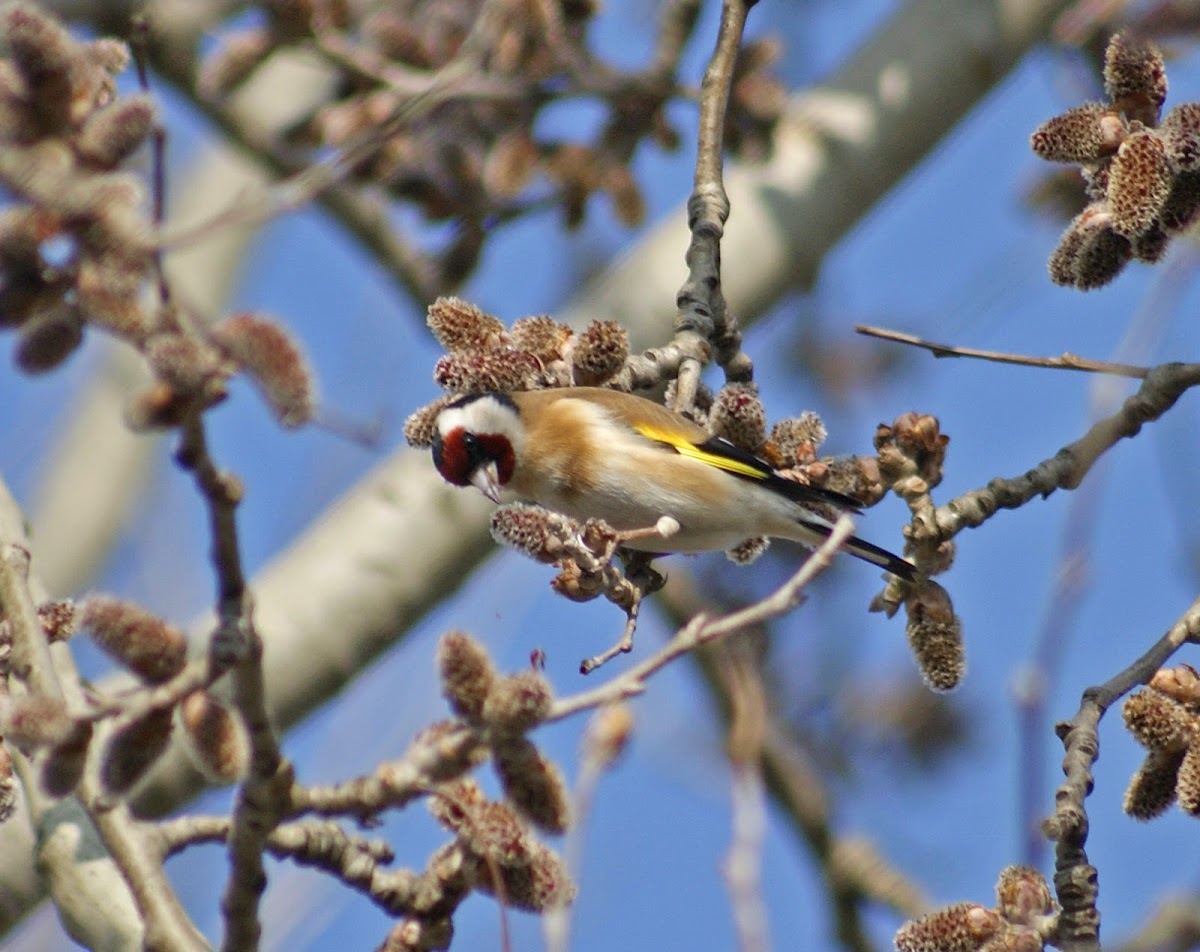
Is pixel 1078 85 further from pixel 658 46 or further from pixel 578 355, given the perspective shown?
pixel 578 355

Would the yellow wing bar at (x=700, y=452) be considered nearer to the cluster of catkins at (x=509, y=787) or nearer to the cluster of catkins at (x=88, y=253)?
the cluster of catkins at (x=509, y=787)

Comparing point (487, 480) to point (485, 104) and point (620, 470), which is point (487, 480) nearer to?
point (620, 470)

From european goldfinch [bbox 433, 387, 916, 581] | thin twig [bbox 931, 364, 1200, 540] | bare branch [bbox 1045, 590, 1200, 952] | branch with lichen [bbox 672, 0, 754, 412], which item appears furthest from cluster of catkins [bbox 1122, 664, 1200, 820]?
european goldfinch [bbox 433, 387, 916, 581]

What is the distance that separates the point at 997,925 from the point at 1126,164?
45.6 inches

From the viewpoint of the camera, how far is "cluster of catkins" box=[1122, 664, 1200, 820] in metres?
1.92

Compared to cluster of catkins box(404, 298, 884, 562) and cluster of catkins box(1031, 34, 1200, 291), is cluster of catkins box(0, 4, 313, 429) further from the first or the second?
cluster of catkins box(1031, 34, 1200, 291)

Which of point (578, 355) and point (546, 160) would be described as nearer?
point (578, 355)

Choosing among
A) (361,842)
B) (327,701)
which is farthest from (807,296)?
(361,842)

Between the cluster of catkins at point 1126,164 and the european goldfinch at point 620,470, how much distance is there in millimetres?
1094

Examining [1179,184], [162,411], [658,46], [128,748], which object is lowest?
[128,748]

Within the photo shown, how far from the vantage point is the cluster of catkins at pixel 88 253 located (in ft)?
3.93

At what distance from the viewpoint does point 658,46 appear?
4578 millimetres

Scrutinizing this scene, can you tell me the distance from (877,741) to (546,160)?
297 centimetres

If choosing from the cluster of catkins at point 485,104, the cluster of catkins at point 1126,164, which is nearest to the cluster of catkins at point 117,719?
the cluster of catkins at point 1126,164
